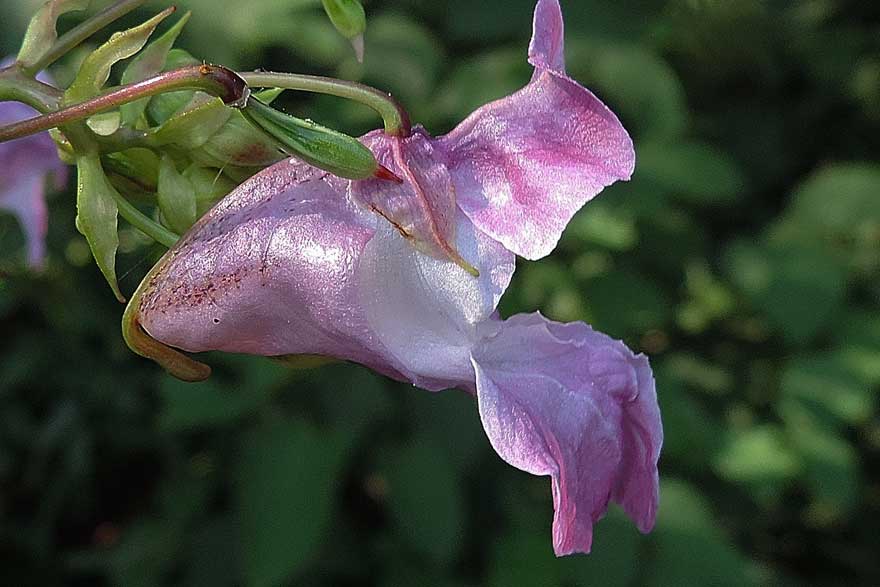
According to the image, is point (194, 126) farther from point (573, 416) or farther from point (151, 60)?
point (573, 416)

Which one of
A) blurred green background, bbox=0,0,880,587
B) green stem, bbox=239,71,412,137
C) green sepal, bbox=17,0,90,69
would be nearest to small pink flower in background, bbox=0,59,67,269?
green sepal, bbox=17,0,90,69

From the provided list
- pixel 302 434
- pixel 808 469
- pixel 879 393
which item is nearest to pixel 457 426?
pixel 302 434

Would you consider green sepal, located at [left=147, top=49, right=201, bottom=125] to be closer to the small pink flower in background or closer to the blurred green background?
the small pink flower in background

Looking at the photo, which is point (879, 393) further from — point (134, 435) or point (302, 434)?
point (134, 435)

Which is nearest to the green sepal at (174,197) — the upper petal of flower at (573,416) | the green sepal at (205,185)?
the green sepal at (205,185)

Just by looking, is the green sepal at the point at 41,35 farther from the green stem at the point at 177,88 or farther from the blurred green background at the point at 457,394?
the blurred green background at the point at 457,394

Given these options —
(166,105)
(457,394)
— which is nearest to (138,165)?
(166,105)
